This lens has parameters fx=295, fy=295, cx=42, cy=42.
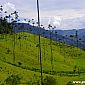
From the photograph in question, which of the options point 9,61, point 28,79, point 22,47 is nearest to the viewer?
point 28,79

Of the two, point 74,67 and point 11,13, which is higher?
point 11,13

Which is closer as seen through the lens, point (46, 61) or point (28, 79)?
point (28, 79)

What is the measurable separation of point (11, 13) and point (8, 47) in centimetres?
2332

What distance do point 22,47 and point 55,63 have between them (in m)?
25.8

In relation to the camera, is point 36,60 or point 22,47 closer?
point 36,60

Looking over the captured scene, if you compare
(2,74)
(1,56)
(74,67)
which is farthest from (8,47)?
(2,74)

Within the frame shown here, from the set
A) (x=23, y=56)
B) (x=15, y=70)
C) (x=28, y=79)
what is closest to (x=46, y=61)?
(x=23, y=56)

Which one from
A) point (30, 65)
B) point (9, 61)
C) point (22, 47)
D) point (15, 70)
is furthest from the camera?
point (22, 47)

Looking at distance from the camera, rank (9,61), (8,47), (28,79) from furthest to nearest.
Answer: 1. (8,47)
2. (9,61)
3. (28,79)

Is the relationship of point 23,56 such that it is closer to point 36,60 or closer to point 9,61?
point 36,60

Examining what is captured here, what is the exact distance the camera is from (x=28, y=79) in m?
125

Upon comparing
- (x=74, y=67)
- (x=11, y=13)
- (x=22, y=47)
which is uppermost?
(x=11, y=13)

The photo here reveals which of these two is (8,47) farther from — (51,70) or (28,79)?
(28,79)

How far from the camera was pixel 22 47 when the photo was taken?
200 metres
